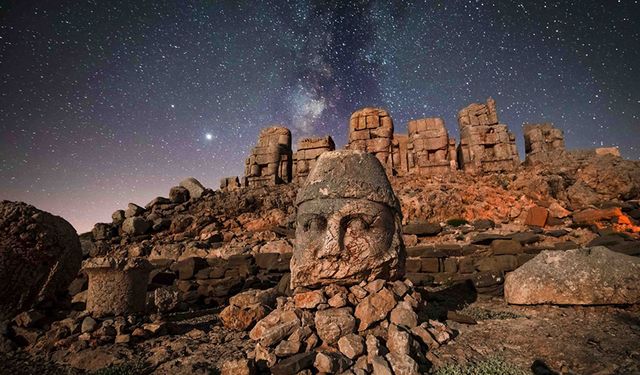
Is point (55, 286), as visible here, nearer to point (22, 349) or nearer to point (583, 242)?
point (22, 349)

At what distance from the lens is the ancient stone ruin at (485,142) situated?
46.4 feet

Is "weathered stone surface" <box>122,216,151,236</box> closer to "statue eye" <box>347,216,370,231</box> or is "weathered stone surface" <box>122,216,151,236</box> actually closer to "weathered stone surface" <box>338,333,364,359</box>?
"statue eye" <box>347,216,370,231</box>

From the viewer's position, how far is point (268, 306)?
502 centimetres

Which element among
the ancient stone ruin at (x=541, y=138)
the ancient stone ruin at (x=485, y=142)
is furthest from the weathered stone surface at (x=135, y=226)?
the ancient stone ruin at (x=541, y=138)

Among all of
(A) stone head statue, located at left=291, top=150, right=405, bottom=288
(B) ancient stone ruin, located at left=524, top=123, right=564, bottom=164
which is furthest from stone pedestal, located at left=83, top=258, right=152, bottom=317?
(B) ancient stone ruin, located at left=524, top=123, right=564, bottom=164

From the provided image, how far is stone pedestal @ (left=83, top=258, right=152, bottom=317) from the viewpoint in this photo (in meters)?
5.11

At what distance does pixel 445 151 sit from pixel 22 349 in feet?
50.8

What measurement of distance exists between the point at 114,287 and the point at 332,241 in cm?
411

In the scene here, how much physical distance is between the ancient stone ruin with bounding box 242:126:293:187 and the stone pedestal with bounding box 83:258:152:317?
10720 mm

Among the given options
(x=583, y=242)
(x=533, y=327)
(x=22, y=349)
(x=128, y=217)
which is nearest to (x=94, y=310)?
(x=22, y=349)

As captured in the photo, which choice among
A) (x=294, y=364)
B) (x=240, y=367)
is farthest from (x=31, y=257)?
(x=294, y=364)

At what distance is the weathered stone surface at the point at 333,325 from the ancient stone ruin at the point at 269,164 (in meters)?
12.9

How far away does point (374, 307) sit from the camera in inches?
145

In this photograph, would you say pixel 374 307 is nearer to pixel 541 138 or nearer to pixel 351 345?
pixel 351 345
